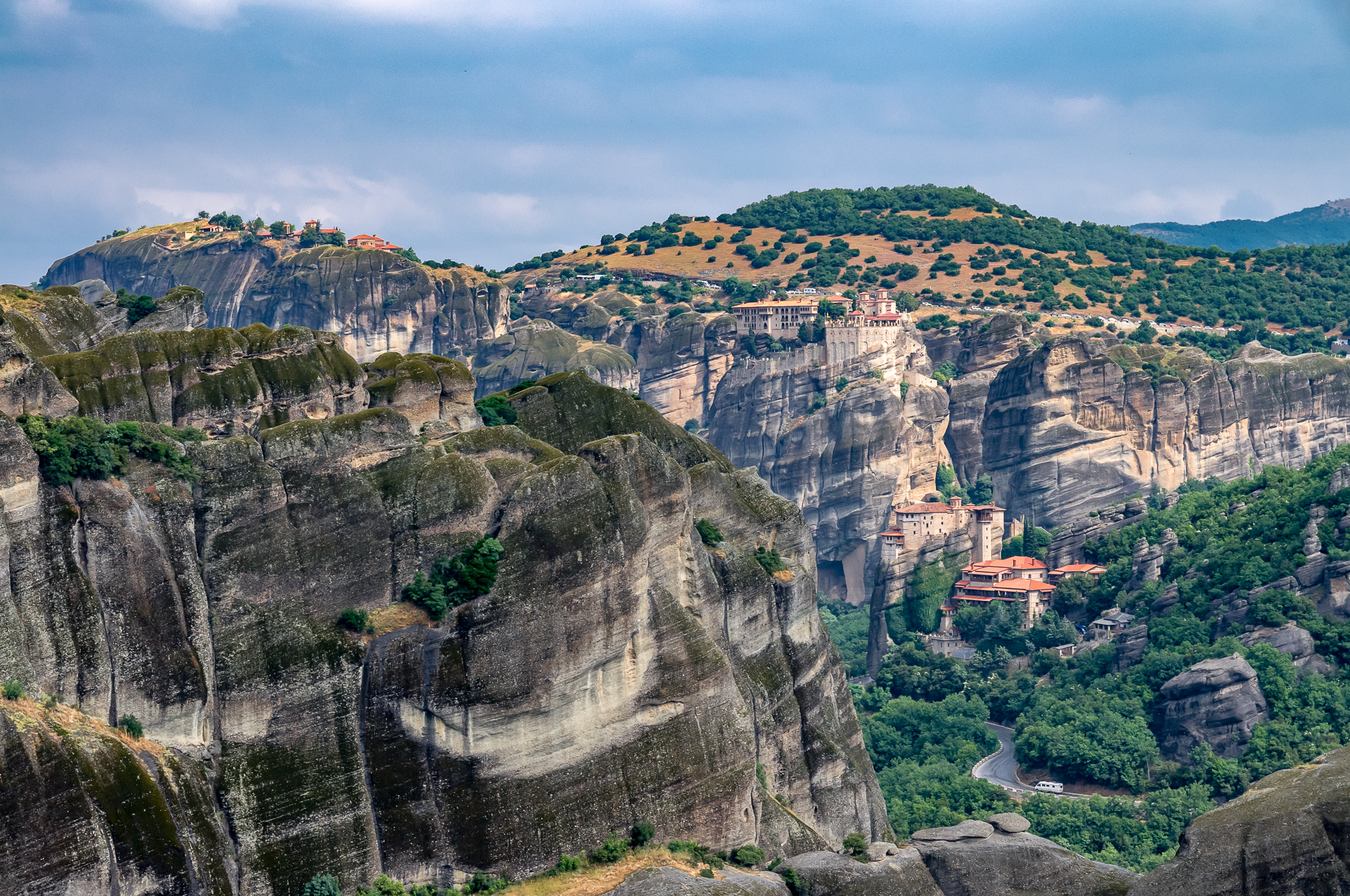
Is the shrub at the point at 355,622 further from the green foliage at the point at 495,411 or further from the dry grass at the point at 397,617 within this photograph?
the green foliage at the point at 495,411

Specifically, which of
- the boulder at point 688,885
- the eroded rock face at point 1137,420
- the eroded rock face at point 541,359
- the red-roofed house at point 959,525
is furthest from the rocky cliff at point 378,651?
the eroded rock face at point 541,359

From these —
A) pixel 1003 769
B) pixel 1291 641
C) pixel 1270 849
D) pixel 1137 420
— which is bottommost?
pixel 1003 769

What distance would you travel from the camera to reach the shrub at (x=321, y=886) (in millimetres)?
52656

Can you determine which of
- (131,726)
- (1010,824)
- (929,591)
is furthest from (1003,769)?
(131,726)

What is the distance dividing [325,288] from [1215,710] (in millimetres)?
107884

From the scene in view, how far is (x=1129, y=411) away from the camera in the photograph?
159 meters

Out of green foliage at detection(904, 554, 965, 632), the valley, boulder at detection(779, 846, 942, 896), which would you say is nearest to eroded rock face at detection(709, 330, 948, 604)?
green foliage at detection(904, 554, 965, 632)

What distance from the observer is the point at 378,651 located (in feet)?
180

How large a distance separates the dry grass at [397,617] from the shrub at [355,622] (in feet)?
0.74

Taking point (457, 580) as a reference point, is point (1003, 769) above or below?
below

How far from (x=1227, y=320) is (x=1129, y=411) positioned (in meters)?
40.3

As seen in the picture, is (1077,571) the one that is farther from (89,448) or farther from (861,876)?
(89,448)

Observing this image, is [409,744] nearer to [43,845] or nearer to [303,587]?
[303,587]

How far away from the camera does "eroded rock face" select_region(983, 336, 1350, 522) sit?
158 m
